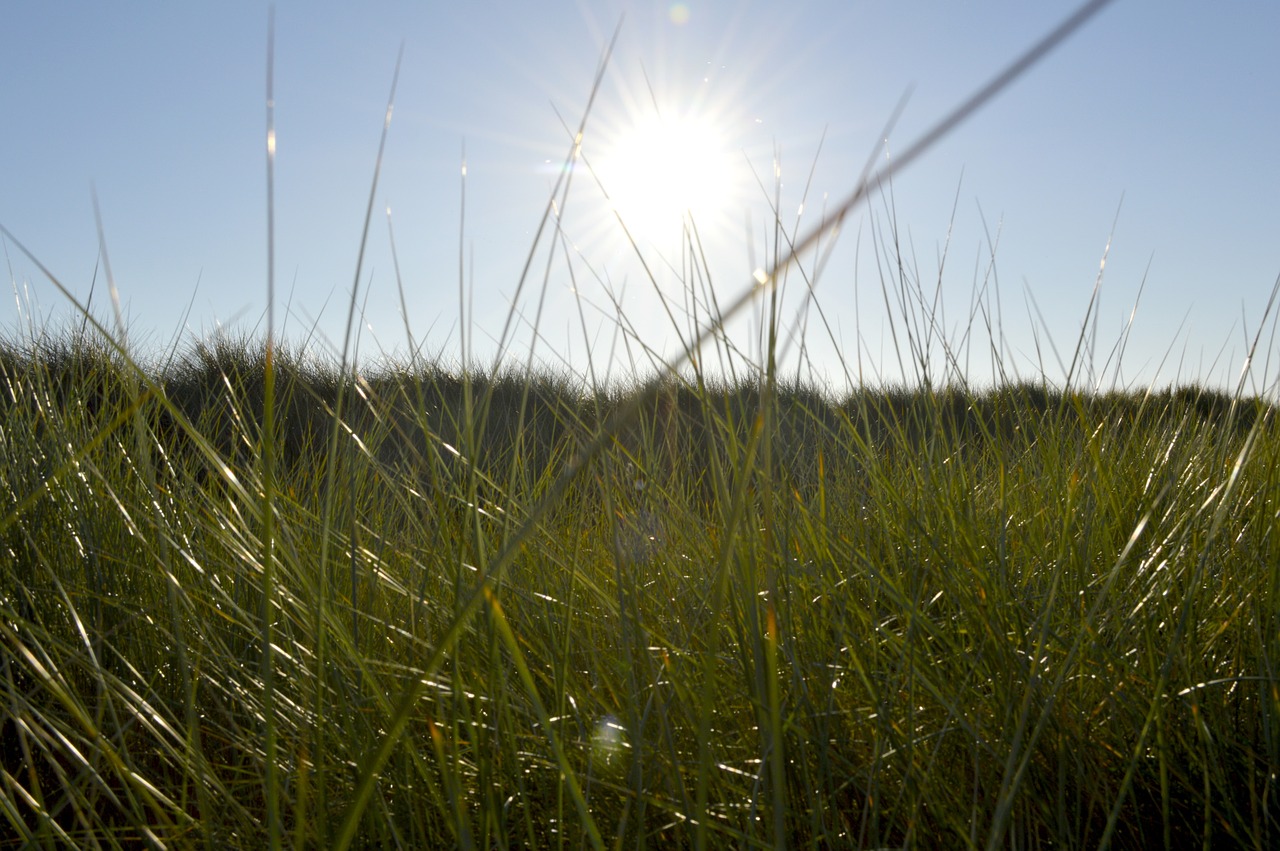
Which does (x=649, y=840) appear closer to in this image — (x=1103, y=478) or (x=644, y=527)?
(x=644, y=527)

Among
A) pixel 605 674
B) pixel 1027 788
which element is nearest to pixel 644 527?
pixel 605 674

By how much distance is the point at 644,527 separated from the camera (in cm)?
141

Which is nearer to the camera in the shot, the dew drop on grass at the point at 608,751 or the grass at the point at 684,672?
the grass at the point at 684,672

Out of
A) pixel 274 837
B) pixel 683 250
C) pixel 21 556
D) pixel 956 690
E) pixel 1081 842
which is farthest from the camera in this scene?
pixel 21 556

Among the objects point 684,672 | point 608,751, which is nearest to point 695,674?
point 684,672

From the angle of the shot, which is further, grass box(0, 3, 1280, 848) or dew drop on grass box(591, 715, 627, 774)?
dew drop on grass box(591, 715, 627, 774)

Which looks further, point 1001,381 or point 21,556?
point 1001,381

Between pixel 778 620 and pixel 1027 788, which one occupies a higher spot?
pixel 778 620

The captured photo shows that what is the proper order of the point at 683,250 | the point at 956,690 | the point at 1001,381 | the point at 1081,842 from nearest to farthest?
the point at 1081,842 → the point at 956,690 → the point at 683,250 → the point at 1001,381

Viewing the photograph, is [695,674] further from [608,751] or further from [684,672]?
[608,751]

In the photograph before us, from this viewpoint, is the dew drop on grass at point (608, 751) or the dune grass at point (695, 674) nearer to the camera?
the dune grass at point (695, 674)

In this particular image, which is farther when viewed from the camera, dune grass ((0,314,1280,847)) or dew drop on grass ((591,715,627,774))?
dew drop on grass ((591,715,627,774))

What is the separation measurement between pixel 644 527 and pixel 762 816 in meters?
0.64

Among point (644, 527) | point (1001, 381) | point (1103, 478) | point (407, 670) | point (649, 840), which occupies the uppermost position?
point (1001, 381)
